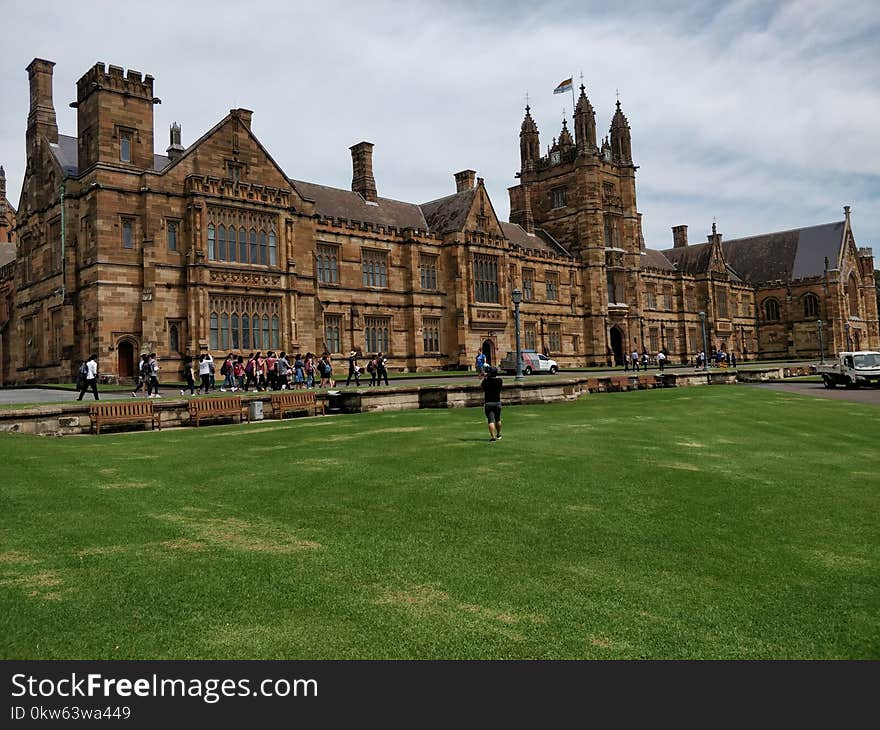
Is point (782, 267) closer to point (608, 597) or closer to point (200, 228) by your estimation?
point (200, 228)

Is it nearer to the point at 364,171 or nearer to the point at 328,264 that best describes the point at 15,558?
the point at 328,264

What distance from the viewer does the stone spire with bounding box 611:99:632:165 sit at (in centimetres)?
6788

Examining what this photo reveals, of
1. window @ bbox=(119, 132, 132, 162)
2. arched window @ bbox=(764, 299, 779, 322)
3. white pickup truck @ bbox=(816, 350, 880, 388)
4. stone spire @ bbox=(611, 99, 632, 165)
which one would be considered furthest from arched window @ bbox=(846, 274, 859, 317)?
window @ bbox=(119, 132, 132, 162)

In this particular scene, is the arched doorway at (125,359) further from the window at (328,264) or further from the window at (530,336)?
the window at (530,336)

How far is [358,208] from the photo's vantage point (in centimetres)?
4838

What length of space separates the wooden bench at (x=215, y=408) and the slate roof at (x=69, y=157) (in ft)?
71.6

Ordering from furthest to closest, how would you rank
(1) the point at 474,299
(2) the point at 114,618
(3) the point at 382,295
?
(1) the point at 474,299, (3) the point at 382,295, (2) the point at 114,618

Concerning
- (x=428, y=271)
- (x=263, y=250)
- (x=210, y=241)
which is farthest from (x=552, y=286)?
(x=210, y=241)

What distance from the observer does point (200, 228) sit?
115ft

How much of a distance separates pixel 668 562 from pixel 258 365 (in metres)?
22.8

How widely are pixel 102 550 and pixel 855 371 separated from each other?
1329 inches

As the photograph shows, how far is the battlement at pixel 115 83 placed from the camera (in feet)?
112

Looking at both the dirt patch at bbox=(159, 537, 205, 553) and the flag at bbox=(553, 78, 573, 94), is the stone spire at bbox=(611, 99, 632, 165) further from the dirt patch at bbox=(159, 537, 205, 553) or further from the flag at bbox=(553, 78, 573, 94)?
the dirt patch at bbox=(159, 537, 205, 553)
